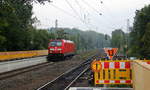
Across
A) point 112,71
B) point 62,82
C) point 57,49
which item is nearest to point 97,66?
point 112,71

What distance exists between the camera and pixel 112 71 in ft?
30.1

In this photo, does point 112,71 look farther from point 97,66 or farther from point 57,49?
point 57,49

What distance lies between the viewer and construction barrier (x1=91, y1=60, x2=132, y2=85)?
29.6 feet

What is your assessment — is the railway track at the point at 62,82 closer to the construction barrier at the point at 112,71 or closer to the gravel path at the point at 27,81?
the gravel path at the point at 27,81

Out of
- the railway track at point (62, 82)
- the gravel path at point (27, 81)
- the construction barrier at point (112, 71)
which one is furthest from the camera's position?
the gravel path at point (27, 81)

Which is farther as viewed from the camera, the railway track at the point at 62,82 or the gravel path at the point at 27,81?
the gravel path at the point at 27,81

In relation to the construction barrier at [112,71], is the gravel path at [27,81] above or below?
below

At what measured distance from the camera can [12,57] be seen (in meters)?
31.4

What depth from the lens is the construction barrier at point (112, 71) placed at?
9.02 meters

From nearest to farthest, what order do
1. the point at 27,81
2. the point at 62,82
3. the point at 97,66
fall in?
the point at 97,66, the point at 62,82, the point at 27,81

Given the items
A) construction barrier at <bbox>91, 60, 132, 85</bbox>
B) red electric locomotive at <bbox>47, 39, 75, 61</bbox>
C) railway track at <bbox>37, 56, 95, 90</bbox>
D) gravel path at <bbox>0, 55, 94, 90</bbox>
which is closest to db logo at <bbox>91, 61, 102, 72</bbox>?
construction barrier at <bbox>91, 60, 132, 85</bbox>

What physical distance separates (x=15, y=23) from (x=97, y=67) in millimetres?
39711

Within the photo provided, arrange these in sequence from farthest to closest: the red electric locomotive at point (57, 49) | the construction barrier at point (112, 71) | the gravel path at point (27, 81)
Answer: the red electric locomotive at point (57, 49) → the gravel path at point (27, 81) → the construction barrier at point (112, 71)

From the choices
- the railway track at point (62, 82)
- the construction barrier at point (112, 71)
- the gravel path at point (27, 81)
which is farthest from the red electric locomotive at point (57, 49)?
the construction barrier at point (112, 71)
